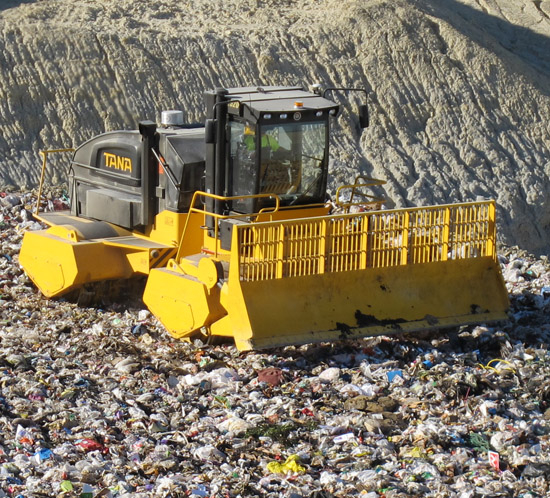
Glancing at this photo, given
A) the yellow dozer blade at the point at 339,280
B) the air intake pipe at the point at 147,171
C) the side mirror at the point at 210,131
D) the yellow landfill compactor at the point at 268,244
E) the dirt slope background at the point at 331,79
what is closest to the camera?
the yellow dozer blade at the point at 339,280

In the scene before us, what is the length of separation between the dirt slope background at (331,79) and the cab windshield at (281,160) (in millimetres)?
7758

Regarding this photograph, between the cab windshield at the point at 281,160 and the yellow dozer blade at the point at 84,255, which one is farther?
the yellow dozer blade at the point at 84,255

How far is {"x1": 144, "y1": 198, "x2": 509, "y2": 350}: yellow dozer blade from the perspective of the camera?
9.42 m

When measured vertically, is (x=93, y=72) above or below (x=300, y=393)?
above

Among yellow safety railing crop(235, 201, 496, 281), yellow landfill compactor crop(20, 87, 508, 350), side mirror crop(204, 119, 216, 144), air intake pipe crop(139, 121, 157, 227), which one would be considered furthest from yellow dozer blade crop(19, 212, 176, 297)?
yellow safety railing crop(235, 201, 496, 281)

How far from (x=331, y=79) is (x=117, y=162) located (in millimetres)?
10034

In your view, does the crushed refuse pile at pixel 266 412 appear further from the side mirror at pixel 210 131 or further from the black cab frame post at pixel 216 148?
the side mirror at pixel 210 131

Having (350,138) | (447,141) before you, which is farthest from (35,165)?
(447,141)

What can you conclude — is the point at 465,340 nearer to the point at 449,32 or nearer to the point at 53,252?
the point at 53,252

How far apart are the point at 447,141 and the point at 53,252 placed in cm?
1121

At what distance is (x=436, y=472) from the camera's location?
25.0ft

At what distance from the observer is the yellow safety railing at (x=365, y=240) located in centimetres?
948

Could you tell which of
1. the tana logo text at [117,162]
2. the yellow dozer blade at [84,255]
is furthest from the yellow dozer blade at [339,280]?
the tana logo text at [117,162]

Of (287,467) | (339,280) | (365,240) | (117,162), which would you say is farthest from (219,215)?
(287,467)
